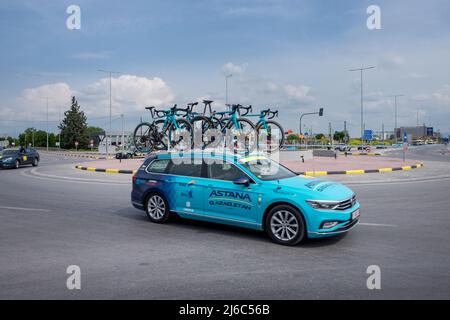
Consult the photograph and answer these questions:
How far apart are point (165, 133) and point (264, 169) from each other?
10.4 m

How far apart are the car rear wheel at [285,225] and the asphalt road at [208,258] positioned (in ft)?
0.61

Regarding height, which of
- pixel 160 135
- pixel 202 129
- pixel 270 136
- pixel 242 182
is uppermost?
pixel 202 129

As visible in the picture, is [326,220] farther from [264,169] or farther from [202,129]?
[202,129]

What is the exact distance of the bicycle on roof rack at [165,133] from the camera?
54.1ft

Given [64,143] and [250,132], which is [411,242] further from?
[64,143]

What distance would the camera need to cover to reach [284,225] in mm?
6223

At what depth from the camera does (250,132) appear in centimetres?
1616

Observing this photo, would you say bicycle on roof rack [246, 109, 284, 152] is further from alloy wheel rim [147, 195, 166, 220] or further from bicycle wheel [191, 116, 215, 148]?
alloy wheel rim [147, 195, 166, 220]

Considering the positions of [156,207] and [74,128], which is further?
[74,128]

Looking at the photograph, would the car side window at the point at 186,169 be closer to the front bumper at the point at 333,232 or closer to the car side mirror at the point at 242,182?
the car side mirror at the point at 242,182

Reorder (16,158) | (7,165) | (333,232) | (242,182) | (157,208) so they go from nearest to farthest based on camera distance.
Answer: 1. (333,232)
2. (242,182)
3. (157,208)
4. (7,165)
5. (16,158)

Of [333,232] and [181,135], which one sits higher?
[181,135]

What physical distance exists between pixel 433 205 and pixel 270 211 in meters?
5.68


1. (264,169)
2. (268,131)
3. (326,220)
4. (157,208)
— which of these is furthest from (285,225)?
(268,131)
